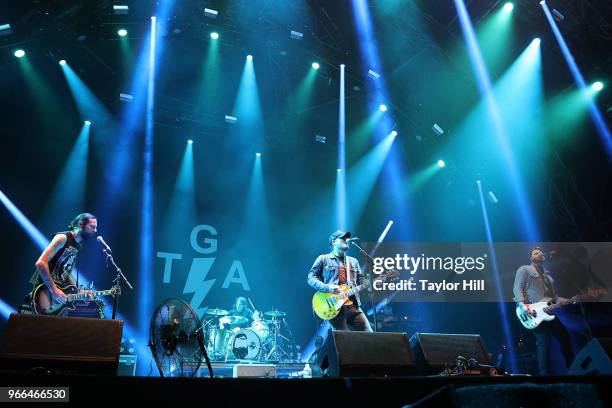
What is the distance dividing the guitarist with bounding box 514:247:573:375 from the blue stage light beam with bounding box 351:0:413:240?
4.90 metres

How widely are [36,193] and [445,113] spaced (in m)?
9.10

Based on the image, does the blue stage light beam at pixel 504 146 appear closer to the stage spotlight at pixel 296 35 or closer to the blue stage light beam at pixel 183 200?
the stage spotlight at pixel 296 35

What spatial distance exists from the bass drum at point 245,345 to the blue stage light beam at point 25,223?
4567 millimetres

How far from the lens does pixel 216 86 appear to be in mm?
11258

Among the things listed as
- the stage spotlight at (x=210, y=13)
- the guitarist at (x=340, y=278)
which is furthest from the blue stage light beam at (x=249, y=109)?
the guitarist at (x=340, y=278)

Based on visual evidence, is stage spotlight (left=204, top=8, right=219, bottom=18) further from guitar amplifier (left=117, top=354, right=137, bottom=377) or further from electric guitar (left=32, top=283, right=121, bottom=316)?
guitar amplifier (left=117, top=354, right=137, bottom=377)

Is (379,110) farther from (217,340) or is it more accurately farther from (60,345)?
(60,345)

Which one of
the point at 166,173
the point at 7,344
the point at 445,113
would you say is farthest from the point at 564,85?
the point at 7,344

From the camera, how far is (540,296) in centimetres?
775

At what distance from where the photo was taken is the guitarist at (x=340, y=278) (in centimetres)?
661

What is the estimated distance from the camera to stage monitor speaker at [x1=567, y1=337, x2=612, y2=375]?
10.8 ft

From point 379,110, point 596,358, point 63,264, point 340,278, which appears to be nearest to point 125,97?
point 379,110

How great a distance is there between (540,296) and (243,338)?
5.55 metres

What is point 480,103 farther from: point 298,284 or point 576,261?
point 298,284
